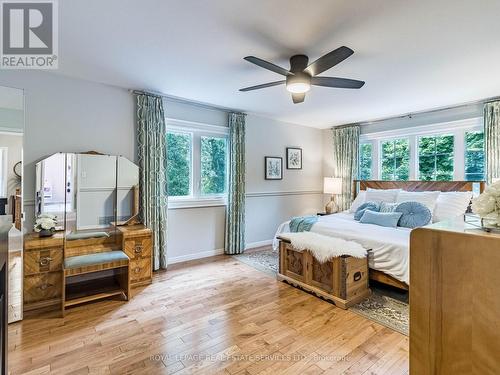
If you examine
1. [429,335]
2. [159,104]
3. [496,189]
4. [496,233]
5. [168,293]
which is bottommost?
[168,293]

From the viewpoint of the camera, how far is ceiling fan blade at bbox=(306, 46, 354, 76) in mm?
1883

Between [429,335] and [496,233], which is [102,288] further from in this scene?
[496,233]

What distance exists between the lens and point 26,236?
264 centimetres

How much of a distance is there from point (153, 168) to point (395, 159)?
163 inches

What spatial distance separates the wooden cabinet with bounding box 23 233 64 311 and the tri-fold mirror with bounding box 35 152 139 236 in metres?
0.38

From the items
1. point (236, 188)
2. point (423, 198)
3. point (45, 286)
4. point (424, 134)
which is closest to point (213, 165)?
point (236, 188)

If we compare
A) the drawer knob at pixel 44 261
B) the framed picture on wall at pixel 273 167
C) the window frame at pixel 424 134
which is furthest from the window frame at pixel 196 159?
the window frame at pixel 424 134

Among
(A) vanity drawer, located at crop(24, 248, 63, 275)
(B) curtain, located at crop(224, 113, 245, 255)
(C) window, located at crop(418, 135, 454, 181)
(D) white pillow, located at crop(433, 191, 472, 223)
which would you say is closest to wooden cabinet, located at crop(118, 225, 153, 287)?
(A) vanity drawer, located at crop(24, 248, 63, 275)

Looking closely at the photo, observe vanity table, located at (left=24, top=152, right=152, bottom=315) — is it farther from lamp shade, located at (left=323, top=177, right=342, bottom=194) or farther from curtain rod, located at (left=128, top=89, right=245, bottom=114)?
lamp shade, located at (left=323, top=177, right=342, bottom=194)

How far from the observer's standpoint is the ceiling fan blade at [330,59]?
1.88 m

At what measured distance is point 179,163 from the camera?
394cm

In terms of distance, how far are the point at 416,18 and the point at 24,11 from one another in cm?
277

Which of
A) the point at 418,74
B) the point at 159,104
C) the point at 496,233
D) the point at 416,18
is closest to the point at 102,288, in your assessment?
the point at 159,104

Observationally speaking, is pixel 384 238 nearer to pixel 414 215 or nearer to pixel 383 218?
pixel 383 218
